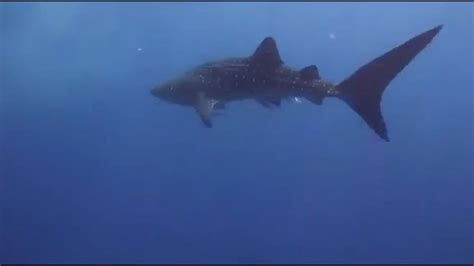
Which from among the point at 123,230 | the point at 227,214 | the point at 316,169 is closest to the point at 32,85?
the point at 123,230

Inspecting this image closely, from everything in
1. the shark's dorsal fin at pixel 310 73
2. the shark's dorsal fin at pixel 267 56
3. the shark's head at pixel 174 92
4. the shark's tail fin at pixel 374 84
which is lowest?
the shark's tail fin at pixel 374 84

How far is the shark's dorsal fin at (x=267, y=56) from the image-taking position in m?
7.10

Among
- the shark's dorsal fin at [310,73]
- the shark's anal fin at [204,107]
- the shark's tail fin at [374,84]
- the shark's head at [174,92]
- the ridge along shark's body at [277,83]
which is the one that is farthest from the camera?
the shark's head at [174,92]

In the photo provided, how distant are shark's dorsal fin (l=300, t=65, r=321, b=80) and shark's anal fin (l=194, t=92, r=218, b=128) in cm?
148

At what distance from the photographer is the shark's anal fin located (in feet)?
26.0

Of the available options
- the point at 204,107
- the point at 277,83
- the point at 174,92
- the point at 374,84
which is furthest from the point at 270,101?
the point at 174,92

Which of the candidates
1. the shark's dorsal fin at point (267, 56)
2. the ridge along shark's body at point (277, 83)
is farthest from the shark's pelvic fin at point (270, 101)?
the shark's dorsal fin at point (267, 56)

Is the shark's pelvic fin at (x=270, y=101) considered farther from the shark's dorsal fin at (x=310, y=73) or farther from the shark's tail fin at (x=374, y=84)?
the shark's tail fin at (x=374, y=84)

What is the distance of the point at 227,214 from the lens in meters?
20.8

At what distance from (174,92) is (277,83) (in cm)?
203

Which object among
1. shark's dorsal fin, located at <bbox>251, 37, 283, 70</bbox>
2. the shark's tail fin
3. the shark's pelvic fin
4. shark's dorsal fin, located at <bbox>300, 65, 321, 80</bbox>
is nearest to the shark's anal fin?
the shark's pelvic fin

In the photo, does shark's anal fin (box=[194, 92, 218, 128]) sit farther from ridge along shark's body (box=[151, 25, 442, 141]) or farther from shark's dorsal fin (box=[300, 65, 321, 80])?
shark's dorsal fin (box=[300, 65, 321, 80])

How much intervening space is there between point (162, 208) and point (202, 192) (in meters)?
1.63

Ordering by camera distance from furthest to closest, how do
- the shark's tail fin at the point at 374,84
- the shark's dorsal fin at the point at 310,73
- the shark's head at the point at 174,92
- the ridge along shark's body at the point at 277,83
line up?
the shark's head at the point at 174,92 → the shark's dorsal fin at the point at 310,73 → the ridge along shark's body at the point at 277,83 → the shark's tail fin at the point at 374,84
